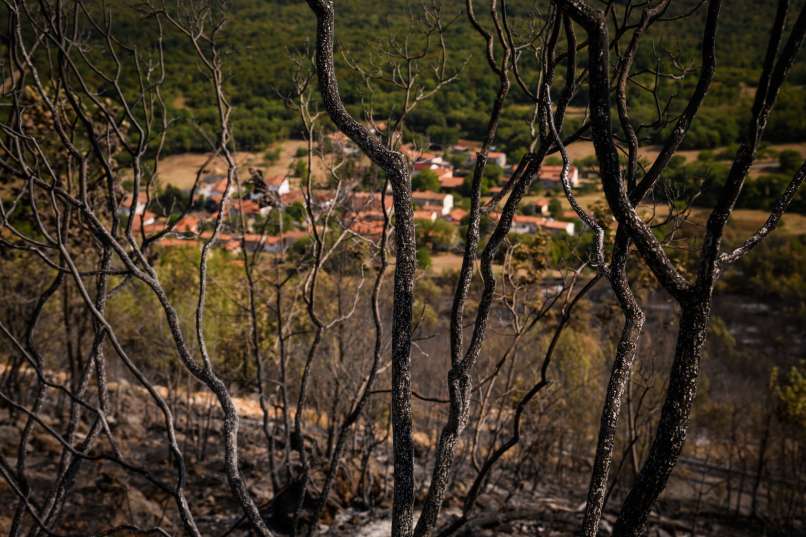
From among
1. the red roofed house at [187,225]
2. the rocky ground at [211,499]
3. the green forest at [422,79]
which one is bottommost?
the rocky ground at [211,499]

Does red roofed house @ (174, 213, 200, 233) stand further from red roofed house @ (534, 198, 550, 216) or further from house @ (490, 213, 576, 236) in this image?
red roofed house @ (534, 198, 550, 216)

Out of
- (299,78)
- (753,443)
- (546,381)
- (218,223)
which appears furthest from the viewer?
(753,443)

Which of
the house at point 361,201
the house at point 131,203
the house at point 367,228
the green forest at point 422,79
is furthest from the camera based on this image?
the green forest at point 422,79

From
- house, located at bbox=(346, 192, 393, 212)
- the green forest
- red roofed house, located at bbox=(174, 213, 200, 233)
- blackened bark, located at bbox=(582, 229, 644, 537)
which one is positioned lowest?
blackened bark, located at bbox=(582, 229, 644, 537)

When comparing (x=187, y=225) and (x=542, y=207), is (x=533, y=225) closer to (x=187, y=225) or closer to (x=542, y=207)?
(x=542, y=207)

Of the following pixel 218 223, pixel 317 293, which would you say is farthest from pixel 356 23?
pixel 218 223

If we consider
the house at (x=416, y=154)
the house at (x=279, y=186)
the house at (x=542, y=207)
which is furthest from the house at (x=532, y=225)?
the house at (x=416, y=154)

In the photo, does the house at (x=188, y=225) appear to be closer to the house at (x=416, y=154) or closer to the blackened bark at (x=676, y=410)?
the house at (x=416, y=154)

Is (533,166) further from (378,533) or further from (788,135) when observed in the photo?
(788,135)

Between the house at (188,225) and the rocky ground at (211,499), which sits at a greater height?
the house at (188,225)

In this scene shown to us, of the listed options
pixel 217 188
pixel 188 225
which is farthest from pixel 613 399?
pixel 188 225

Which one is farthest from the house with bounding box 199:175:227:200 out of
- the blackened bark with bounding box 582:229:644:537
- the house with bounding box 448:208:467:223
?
the house with bounding box 448:208:467:223
